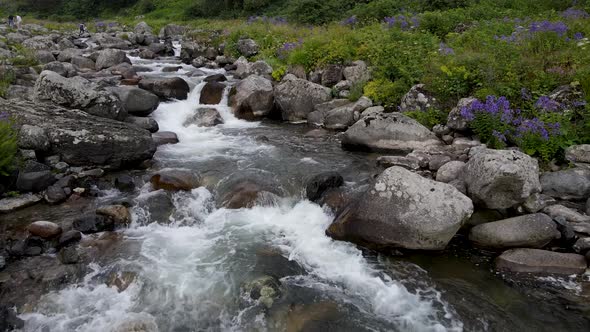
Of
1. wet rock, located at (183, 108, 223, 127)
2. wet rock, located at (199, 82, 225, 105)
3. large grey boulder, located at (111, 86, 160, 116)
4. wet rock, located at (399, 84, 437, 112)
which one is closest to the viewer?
wet rock, located at (399, 84, 437, 112)

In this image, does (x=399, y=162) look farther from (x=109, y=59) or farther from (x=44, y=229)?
(x=109, y=59)

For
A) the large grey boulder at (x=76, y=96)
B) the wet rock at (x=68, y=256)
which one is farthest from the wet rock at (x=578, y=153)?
the large grey boulder at (x=76, y=96)

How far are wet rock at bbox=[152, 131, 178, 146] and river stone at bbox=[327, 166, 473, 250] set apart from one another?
6.34 m

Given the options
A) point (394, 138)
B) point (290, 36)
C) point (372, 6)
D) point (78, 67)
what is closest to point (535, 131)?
point (394, 138)

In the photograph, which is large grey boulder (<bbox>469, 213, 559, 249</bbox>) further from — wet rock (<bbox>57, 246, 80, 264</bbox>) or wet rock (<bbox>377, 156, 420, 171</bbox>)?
wet rock (<bbox>57, 246, 80, 264</bbox>)

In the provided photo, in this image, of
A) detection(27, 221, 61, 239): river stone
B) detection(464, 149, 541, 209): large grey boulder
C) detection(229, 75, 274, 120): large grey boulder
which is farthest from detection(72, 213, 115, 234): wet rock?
detection(229, 75, 274, 120): large grey boulder

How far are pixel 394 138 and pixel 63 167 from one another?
772cm

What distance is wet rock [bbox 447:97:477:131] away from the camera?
10.3 m

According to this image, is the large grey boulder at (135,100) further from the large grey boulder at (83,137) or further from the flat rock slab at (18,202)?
the flat rock slab at (18,202)

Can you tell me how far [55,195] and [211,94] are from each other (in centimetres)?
765

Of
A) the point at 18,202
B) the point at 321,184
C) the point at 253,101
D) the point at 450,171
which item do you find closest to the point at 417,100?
the point at 450,171

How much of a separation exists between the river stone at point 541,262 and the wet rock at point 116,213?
A: 21.1 feet

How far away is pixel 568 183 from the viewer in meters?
7.73

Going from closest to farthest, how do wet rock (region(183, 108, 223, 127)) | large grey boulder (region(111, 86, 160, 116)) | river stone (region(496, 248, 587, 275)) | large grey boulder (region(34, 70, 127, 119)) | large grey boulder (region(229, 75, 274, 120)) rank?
river stone (region(496, 248, 587, 275)), large grey boulder (region(34, 70, 127, 119)), large grey boulder (region(111, 86, 160, 116)), wet rock (region(183, 108, 223, 127)), large grey boulder (region(229, 75, 274, 120))
